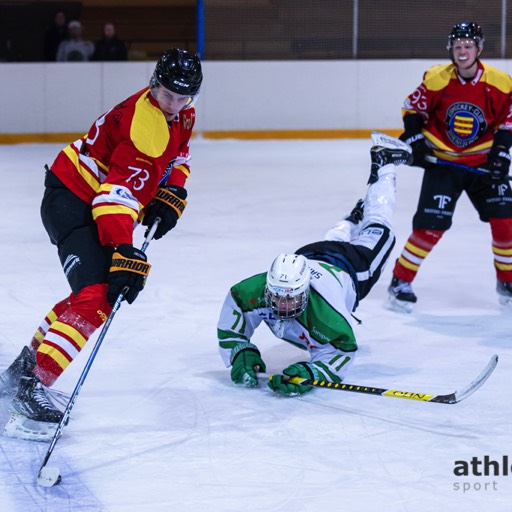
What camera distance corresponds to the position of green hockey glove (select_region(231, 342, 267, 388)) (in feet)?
11.5

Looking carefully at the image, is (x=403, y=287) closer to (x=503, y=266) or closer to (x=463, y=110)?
(x=503, y=266)

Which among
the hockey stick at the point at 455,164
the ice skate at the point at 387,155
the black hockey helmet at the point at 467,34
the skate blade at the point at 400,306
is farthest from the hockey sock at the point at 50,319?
the black hockey helmet at the point at 467,34

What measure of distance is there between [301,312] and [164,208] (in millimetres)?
544

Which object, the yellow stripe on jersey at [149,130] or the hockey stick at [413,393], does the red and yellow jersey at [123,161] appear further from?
the hockey stick at [413,393]

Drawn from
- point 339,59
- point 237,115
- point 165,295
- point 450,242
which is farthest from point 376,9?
point 165,295

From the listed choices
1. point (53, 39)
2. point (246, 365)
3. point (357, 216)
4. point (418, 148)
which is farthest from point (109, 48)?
point (246, 365)

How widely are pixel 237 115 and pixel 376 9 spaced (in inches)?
62.6

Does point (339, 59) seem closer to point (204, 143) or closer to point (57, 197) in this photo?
point (204, 143)

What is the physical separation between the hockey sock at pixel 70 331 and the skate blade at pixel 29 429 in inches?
4.8

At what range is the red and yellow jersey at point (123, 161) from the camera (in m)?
3.11

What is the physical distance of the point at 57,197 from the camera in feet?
10.8

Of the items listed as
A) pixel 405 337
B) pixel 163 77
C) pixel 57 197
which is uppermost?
pixel 163 77

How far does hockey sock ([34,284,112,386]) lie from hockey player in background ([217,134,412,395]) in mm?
575

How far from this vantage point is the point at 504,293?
4.68 meters
